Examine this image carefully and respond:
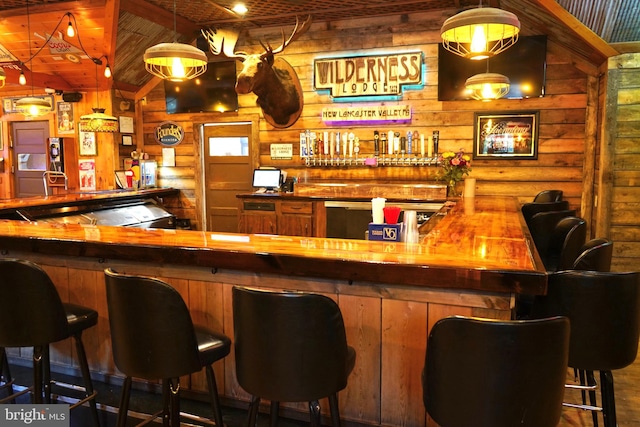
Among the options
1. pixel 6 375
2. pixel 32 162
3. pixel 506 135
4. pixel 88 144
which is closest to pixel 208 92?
pixel 88 144

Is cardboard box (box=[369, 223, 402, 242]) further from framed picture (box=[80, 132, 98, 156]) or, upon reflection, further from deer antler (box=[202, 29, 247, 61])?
framed picture (box=[80, 132, 98, 156])

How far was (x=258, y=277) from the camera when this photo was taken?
7.88ft

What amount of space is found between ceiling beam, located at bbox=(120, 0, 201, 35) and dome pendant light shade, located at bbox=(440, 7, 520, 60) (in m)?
4.17

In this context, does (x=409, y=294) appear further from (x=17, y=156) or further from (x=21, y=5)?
(x=17, y=156)

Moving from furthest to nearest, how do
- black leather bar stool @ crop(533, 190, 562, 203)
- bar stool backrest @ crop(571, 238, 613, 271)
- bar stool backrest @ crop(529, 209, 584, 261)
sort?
black leather bar stool @ crop(533, 190, 562, 203), bar stool backrest @ crop(529, 209, 584, 261), bar stool backrest @ crop(571, 238, 613, 271)

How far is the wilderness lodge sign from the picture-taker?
20.2ft

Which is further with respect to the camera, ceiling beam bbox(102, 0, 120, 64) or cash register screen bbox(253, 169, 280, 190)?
cash register screen bbox(253, 169, 280, 190)

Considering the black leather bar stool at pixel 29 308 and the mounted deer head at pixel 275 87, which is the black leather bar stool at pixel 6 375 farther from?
the mounted deer head at pixel 275 87

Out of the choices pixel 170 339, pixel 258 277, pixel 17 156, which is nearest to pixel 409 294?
pixel 258 277

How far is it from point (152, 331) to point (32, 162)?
740cm

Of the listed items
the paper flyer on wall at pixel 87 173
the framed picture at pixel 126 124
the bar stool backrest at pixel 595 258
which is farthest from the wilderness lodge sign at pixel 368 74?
the bar stool backrest at pixel 595 258

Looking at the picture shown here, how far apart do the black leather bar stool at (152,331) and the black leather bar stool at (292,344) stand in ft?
0.82

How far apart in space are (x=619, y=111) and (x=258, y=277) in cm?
420

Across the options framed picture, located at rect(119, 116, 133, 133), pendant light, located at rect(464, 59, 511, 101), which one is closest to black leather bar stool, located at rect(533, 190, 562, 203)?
pendant light, located at rect(464, 59, 511, 101)
